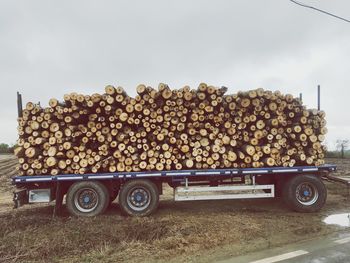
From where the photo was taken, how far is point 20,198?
972 cm

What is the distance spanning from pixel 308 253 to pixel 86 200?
5.66m

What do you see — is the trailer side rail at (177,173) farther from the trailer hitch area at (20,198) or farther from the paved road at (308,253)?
the paved road at (308,253)

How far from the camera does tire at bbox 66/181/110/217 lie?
9844mm

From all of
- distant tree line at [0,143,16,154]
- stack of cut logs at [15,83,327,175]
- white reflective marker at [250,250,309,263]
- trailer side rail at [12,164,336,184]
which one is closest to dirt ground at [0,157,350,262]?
white reflective marker at [250,250,309,263]

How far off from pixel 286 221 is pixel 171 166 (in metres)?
3.23

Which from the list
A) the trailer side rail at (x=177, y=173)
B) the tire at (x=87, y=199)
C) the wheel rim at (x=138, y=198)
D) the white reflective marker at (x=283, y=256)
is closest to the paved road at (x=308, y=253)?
the white reflective marker at (x=283, y=256)

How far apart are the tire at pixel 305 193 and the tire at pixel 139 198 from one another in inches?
141

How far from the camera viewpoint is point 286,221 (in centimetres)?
905

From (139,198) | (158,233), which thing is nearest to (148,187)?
(139,198)

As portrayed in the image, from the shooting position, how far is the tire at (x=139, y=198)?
32.4 ft

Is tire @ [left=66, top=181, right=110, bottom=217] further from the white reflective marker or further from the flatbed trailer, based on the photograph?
the white reflective marker

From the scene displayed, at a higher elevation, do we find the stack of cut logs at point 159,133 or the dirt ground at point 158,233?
the stack of cut logs at point 159,133

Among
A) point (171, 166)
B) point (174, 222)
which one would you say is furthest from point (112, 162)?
point (174, 222)

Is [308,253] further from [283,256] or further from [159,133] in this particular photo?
[159,133]
